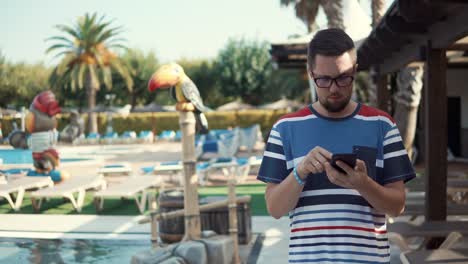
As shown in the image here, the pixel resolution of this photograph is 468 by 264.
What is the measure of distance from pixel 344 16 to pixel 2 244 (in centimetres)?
831

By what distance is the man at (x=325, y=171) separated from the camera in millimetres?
1856

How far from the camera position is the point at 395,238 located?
515 cm

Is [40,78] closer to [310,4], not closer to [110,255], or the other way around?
[310,4]

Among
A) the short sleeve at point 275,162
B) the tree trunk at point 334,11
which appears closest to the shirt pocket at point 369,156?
the short sleeve at point 275,162

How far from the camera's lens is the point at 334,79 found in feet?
6.00

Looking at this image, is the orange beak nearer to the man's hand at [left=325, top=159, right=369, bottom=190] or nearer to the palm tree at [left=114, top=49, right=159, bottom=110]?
the man's hand at [left=325, top=159, right=369, bottom=190]

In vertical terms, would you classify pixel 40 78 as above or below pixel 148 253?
above

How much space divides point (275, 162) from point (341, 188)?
238mm

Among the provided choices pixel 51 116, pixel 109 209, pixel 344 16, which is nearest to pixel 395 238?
pixel 109 209

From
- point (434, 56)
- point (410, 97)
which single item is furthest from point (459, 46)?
point (410, 97)

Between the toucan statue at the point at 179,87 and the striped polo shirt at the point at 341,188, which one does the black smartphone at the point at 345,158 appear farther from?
the toucan statue at the point at 179,87

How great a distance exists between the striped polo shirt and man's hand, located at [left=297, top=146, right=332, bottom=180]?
15cm

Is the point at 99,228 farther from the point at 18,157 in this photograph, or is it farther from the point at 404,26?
the point at 18,157

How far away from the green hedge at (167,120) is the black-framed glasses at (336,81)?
119 ft
